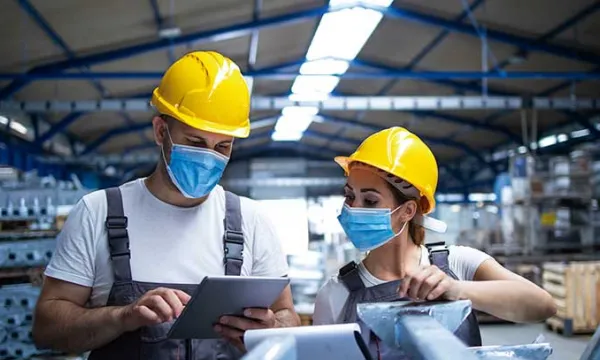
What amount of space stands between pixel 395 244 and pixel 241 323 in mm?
941

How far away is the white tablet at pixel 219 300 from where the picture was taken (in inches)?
61.3

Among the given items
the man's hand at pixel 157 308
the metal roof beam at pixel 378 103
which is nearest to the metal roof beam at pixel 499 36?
the metal roof beam at pixel 378 103

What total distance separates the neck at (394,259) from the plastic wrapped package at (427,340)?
1146 millimetres

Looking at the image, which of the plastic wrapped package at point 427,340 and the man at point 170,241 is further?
the man at point 170,241

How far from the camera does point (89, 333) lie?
1.82 metres

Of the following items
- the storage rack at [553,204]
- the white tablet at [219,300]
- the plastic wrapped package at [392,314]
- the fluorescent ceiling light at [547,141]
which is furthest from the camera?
the fluorescent ceiling light at [547,141]

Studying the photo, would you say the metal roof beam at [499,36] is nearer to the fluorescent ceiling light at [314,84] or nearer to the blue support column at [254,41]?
the blue support column at [254,41]

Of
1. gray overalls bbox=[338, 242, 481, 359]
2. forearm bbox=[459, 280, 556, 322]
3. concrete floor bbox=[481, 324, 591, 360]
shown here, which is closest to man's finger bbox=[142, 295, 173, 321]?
gray overalls bbox=[338, 242, 481, 359]

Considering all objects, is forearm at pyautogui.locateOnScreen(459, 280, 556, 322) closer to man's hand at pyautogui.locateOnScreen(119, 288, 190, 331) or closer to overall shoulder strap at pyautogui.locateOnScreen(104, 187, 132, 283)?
man's hand at pyautogui.locateOnScreen(119, 288, 190, 331)

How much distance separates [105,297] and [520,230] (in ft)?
36.4

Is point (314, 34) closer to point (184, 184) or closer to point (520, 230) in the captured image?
point (520, 230)

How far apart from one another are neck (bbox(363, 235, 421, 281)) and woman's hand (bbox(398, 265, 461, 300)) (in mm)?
597

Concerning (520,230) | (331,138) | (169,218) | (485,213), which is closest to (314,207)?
(331,138)

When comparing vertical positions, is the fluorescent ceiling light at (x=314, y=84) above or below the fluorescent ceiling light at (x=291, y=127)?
above
